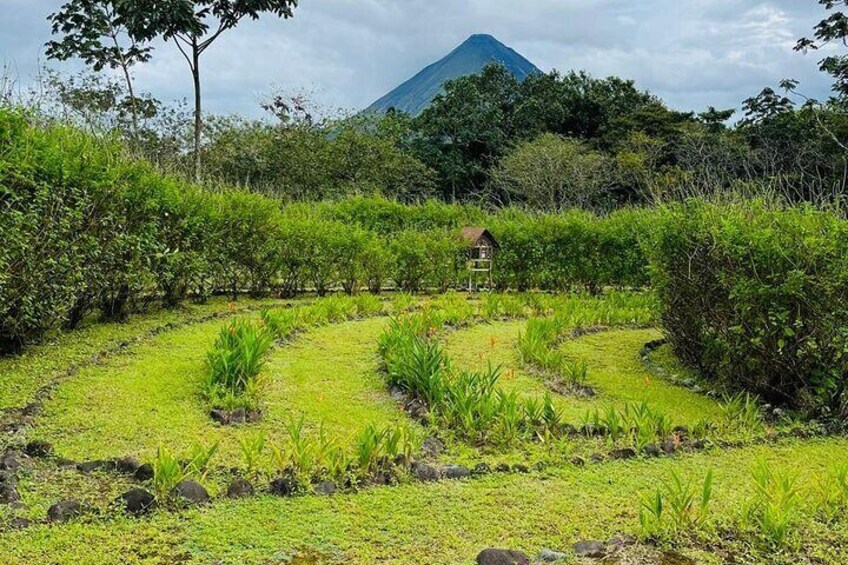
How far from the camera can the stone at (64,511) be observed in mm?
3122

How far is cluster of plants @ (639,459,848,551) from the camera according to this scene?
3.06 metres

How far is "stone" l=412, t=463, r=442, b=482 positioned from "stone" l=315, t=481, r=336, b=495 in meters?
0.50

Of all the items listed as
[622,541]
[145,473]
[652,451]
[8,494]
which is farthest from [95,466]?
[652,451]

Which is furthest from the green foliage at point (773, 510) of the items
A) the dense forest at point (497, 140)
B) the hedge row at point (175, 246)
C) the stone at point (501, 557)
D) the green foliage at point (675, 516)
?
the dense forest at point (497, 140)

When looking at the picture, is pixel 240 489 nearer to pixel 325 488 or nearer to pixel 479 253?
pixel 325 488

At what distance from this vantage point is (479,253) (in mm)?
14438

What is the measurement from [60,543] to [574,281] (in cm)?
1258

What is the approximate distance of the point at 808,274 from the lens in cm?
533

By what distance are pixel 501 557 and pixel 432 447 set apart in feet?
5.28

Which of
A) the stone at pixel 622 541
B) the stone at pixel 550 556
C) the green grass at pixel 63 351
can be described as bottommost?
the stone at pixel 550 556

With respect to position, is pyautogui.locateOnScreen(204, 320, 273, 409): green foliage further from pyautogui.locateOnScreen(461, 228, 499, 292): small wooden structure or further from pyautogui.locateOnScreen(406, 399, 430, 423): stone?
pyautogui.locateOnScreen(461, 228, 499, 292): small wooden structure

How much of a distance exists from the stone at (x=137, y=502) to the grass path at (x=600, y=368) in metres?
3.14

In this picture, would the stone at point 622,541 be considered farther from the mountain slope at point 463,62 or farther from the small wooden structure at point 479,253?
the mountain slope at point 463,62

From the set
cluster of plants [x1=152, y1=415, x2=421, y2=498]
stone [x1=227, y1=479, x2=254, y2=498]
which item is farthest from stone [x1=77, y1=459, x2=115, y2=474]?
stone [x1=227, y1=479, x2=254, y2=498]
